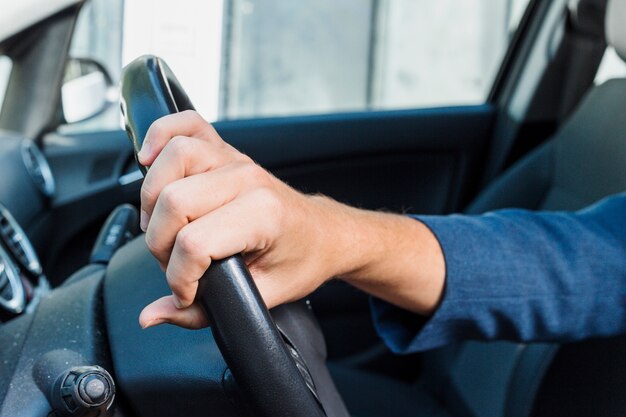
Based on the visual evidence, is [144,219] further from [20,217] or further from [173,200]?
[20,217]

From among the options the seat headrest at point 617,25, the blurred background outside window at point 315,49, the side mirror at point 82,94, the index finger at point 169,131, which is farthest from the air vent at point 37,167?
the blurred background outside window at point 315,49

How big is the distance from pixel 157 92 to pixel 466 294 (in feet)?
1.49

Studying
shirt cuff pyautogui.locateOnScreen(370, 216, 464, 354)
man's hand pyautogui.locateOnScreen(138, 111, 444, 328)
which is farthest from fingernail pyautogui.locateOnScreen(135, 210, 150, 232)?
shirt cuff pyautogui.locateOnScreen(370, 216, 464, 354)

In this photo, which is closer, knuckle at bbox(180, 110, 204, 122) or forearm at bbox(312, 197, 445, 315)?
knuckle at bbox(180, 110, 204, 122)

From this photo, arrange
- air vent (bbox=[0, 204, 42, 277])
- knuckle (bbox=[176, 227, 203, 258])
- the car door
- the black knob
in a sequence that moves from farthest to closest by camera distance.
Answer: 1. the car door
2. air vent (bbox=[0, 204, 42, 277])
3. the black knob
4. knuckle (bbox=[176, 227, 203, 258])

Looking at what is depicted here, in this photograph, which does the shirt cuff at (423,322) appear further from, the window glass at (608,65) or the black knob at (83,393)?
the window glass at (608,65)

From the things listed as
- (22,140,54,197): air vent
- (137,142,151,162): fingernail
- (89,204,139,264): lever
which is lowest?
(22,140,54,197): air vent

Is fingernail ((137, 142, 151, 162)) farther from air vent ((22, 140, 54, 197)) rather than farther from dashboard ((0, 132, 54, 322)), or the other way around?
air vent ((22, 140, 54, 197))

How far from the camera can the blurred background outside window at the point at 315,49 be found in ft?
19.2

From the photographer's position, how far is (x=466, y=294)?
38.3 inches

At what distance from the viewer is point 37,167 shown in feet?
5.88

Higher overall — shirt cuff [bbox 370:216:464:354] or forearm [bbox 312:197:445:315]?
forearm [bbox 312:197:445:315]

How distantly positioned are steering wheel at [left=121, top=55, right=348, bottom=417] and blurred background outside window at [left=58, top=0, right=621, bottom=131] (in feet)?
17.1

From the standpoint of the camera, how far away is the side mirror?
6.66 feet
